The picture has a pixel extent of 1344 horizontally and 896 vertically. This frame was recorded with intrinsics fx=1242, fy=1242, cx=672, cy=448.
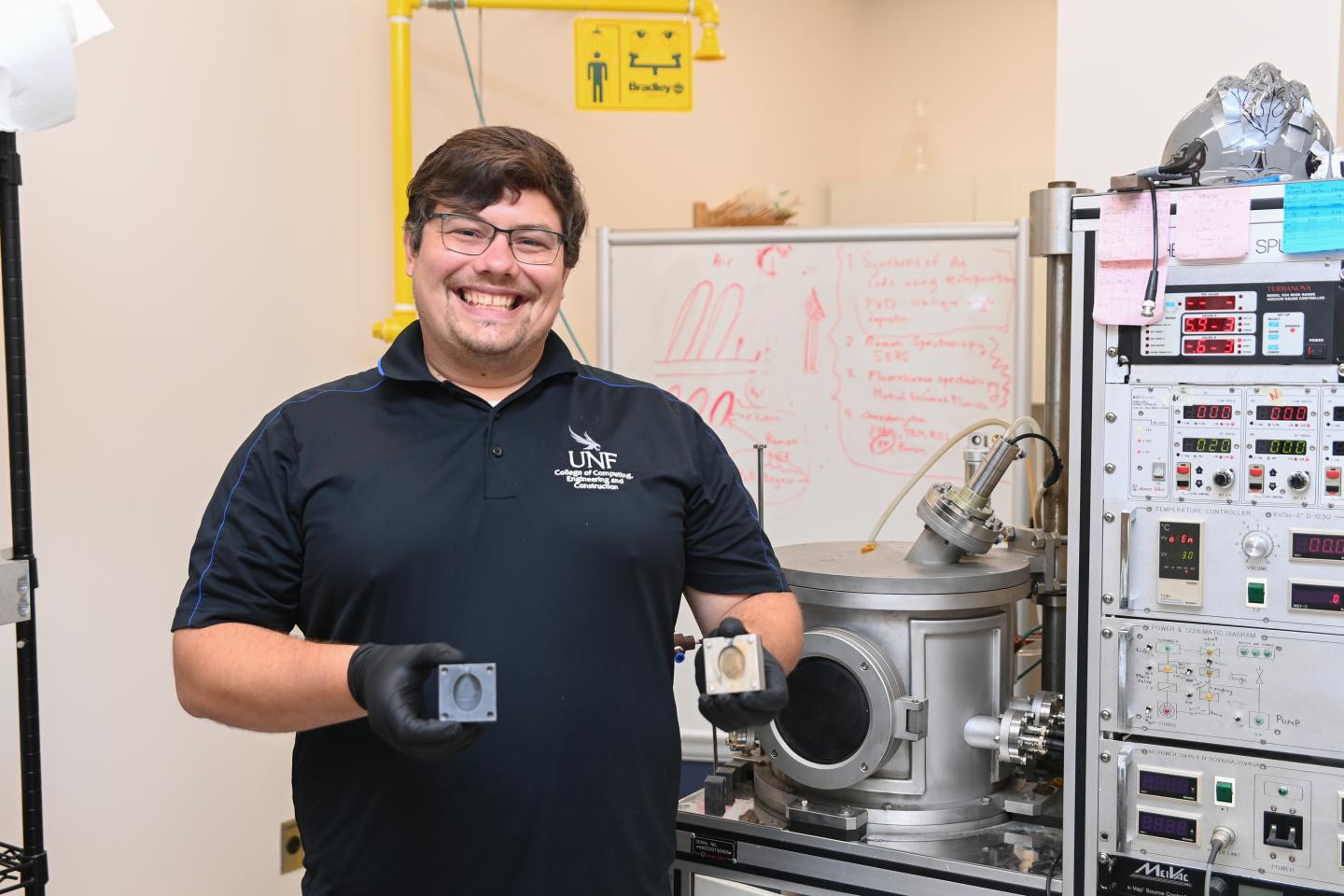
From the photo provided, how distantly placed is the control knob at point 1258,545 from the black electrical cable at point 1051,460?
12.6 inches

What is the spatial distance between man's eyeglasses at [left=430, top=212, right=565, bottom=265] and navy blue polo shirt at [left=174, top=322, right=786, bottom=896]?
15cm

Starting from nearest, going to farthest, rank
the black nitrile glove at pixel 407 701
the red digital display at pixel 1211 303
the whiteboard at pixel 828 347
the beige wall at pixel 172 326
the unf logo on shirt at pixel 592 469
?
1. the black nitrile glove at pixel 407 701
2. the unf logo on shirt at pixel 592 469
3. the red digital display at pixel 1211 303
4. the beige wall at pixel 172 326
5. the whiteboard at pixel 828 347

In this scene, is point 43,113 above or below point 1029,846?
→ above

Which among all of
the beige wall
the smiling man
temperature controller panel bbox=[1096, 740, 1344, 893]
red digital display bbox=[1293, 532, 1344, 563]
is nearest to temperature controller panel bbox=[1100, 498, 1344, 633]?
red digital display bbox=[1293, 532, 1344, 563]

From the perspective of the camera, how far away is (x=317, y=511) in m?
1.26

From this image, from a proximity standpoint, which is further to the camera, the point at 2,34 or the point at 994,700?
the point at 994,700

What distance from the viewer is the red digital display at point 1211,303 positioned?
4.71ft

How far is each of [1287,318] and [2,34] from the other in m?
1.46

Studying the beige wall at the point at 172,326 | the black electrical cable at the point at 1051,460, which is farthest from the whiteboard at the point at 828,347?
the black electrical cable at the point at 1051,460

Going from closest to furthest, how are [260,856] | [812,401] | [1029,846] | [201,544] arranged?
[201,544]
[1029,846]
[260,856]
[812,401]

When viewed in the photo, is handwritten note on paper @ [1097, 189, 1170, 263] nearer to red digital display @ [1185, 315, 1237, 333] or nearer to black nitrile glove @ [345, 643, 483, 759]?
red digital display @ [1185, 315, 1237, 333]

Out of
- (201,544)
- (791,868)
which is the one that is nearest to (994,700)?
(791,868)

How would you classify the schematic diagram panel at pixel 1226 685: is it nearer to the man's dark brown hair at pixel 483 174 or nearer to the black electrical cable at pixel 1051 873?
the black electrical cable at pixel 1051 873

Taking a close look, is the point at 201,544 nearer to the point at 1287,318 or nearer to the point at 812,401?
the point at 1287,318
